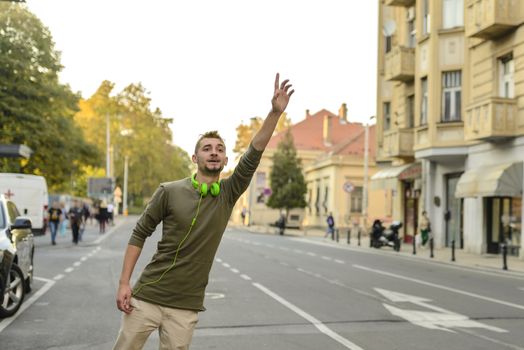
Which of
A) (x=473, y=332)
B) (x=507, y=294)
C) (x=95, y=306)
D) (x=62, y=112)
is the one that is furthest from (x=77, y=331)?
(x=62, y=112)

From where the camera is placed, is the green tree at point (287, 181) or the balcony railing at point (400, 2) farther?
the green tree at point (287, 181)

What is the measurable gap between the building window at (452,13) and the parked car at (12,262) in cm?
2240

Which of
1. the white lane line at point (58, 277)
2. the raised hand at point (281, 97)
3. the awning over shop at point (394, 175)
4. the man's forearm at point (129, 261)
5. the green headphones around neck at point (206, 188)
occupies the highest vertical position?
the awning over shop at point (394, 175)

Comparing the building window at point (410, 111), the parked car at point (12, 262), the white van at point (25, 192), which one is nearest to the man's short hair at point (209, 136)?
the parked car at point (12, 262)

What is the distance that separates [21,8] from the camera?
133 ft

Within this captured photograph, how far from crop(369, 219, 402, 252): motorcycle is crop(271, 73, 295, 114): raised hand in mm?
26302

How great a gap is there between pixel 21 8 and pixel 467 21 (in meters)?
25.1

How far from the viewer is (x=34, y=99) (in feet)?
128

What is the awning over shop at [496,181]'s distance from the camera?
23906 mm

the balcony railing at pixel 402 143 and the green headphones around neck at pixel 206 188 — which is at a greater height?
the balcony railing at pixel 402 143

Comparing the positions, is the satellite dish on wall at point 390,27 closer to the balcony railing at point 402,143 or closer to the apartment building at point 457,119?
the apartment building at point 457,119

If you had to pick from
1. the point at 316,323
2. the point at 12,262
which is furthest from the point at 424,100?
the point at 12,262

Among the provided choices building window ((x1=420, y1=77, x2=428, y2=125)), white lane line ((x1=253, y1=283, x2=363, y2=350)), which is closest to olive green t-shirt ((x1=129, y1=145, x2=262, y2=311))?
white lane line ((x1=253, y1=283, x2=363, y2=350))

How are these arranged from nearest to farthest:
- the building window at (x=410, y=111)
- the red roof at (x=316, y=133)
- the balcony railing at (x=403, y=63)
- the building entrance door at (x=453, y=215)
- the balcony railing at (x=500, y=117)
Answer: the balcony railing at (x=500, y=117), the building entrance door at (x=453, y=215), the balcony railing at (x=403, y=63), the building window at (x=410, y=111), the red roof at (x=316, y=133)
